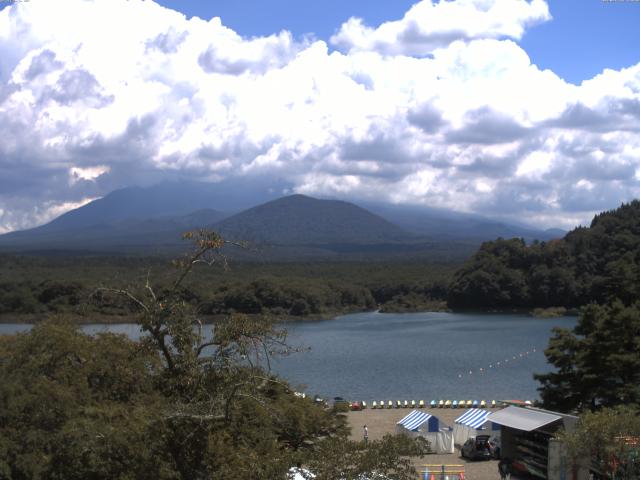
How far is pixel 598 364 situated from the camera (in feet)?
66.7

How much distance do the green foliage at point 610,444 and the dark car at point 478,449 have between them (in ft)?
23.8

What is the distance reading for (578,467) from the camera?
13227 mm

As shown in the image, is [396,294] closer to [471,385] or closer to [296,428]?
[471,385]

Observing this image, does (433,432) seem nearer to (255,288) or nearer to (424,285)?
(255,288)

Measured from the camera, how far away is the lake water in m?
35.4

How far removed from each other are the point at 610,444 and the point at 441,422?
425 inches

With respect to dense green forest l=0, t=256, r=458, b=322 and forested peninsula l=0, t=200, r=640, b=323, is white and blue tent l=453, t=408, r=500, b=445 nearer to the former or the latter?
dense green forest l=0, t=256, r=458, b=322

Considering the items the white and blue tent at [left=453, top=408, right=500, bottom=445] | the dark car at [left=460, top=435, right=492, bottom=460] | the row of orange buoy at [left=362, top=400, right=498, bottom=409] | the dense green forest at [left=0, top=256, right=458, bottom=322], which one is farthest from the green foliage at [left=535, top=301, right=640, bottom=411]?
the dense green forest at [left=0, top=256, right=458, bottom=322]

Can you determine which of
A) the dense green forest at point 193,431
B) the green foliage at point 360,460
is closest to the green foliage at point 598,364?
the dense green forest at point 193,431

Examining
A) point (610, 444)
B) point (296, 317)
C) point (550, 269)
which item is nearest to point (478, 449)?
point (610, 444)

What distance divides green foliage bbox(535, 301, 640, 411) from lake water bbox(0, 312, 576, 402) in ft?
23.2

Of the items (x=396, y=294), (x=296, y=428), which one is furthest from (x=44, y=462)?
(x=396, y=294)

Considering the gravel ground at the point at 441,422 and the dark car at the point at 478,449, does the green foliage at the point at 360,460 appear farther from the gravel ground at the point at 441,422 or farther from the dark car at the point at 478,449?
the dark car at the point at 478,449

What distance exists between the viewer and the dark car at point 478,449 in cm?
2016
